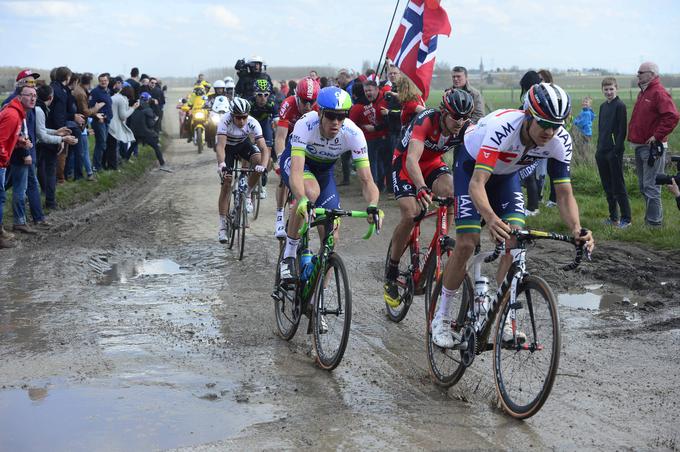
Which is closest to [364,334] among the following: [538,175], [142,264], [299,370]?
[299,370]

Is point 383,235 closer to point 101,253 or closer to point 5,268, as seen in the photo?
point 101,253

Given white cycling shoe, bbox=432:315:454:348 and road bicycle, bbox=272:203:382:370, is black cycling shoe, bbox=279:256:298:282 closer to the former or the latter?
road bicycle, bbox=272:203:382:370

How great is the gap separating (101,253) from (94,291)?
2274mm

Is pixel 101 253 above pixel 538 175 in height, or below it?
below

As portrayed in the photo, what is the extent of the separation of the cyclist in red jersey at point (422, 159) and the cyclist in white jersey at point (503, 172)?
90 cm

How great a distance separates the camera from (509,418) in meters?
5.66

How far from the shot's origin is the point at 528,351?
579 cm

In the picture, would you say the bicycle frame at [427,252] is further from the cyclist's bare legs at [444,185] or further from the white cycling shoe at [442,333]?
the white cycling shoe at [442,333]

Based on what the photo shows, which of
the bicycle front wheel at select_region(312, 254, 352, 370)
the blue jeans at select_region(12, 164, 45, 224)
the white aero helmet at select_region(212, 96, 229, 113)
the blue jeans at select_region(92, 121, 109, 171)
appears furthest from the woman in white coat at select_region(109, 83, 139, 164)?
the bicycle front wheel at select_region(312, 254, 352, 370)

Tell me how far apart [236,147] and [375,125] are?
15.5 ft

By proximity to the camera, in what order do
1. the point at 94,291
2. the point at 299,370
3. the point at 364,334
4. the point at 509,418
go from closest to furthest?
the point at 509,418
the point at 299,370
the point at 364,334
the point at 94,291

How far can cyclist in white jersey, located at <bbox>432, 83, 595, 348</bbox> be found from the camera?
561 cm

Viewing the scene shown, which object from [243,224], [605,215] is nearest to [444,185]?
[243,224]

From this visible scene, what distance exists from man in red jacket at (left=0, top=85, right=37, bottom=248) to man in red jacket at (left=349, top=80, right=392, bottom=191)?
6.61 metres
